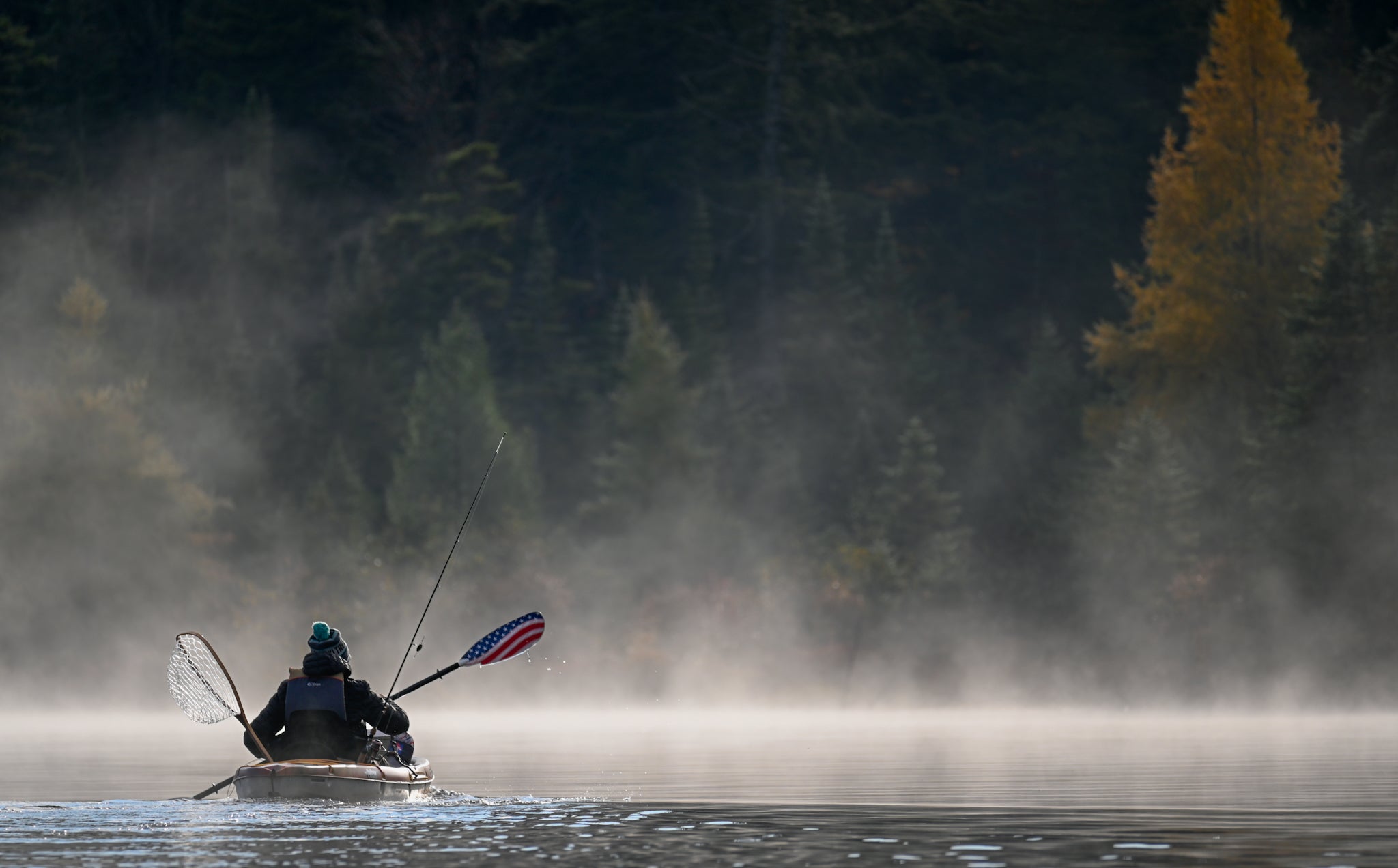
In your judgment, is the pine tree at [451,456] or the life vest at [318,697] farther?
the pine tree at [451,456]

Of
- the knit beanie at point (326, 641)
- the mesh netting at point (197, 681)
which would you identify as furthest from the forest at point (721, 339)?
the mesh netting at point (197, 681)

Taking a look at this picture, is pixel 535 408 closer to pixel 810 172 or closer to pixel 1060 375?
pixel 810 172

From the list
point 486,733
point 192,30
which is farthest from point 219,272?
point 486,733

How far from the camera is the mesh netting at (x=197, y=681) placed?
66.8ft

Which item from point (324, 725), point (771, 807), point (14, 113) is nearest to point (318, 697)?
point (324, 725)

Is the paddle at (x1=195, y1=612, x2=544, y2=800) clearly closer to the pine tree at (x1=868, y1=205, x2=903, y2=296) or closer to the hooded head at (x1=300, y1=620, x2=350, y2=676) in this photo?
the hooded head at (x1=300, y1=620, x2=350, y2=676)

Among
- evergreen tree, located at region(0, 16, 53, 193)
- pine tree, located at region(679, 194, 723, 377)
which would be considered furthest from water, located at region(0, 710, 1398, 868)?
evergreen tree, located at region(0, 16, 53, 193)

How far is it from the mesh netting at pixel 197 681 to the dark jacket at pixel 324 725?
23.9 inches

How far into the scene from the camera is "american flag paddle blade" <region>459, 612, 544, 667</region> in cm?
2220

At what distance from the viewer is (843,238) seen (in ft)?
266

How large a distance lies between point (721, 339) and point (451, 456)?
14.9m

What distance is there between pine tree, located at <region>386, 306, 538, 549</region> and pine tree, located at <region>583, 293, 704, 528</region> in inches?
116

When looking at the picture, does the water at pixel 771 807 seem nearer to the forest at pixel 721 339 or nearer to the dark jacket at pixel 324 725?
the dark jacket at pixel 324 725

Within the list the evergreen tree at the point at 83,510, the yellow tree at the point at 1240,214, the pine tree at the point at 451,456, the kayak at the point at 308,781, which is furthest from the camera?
the pine tree at the point at 451,456
